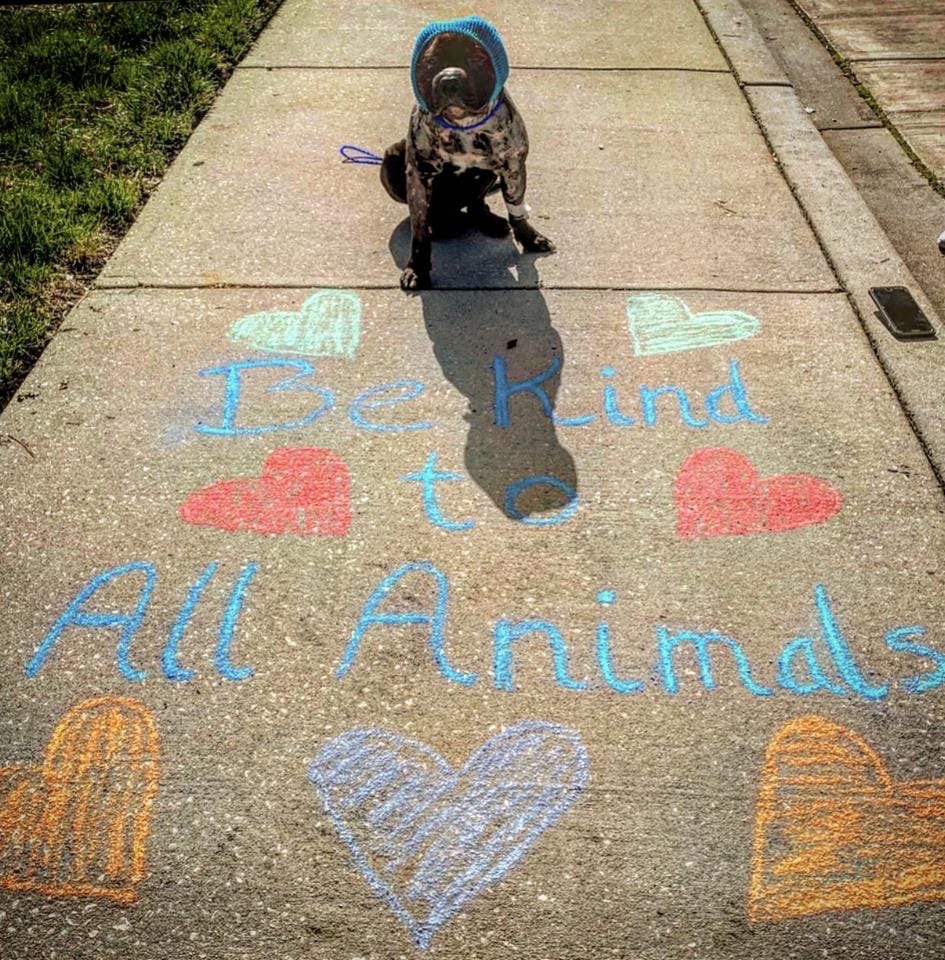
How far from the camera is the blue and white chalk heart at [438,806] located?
235cm

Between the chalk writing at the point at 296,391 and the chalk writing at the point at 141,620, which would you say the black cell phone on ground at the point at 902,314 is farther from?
the chalk writing at the point at 141,620

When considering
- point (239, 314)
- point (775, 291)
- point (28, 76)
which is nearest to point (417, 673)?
point (239, 314)

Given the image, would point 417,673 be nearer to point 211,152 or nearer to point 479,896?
point 479,896

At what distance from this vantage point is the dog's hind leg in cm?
429

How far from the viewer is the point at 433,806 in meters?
2.50

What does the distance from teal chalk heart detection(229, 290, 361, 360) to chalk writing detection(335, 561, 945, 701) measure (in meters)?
1.34

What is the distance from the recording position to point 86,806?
2.49 meters

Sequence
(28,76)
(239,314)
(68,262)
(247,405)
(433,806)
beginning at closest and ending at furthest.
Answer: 1. (433,806)
2. (247,405)
3. (239,314)
4. (68,262)
5. (28,76)

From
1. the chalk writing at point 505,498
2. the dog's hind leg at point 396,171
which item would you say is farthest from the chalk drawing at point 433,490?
the dog's hind leg at point 396,171

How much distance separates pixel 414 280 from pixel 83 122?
8.98 feet

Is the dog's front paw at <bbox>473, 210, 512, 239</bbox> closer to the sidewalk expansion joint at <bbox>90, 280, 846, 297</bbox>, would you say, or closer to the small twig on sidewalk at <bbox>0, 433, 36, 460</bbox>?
the sidewalk expansion joint at <bbox>90, 280, 846, 297</bbox>

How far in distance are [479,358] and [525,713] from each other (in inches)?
65.1

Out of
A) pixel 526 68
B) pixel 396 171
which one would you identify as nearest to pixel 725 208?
pixel 396 171

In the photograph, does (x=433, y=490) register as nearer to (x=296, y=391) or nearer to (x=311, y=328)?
(x=296, y=391)
